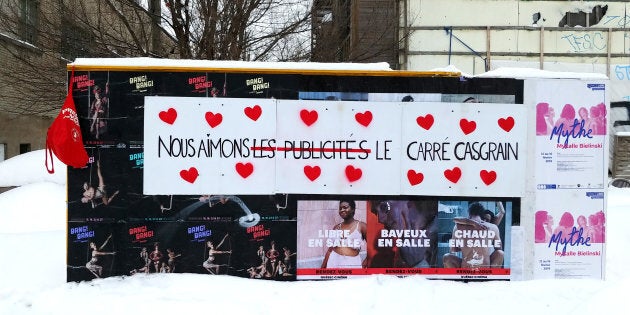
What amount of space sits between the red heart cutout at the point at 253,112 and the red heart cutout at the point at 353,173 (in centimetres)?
88

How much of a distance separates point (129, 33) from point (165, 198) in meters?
8.81

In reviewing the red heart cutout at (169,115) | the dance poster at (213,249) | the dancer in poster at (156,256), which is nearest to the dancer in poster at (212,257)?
the dance poster at (213,249)

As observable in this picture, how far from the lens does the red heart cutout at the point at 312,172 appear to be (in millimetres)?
4625

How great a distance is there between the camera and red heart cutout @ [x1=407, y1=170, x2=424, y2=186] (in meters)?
4.68

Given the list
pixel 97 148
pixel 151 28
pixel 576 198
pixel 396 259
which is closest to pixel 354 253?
pixel 396 259

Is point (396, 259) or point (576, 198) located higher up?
point (576, 198)

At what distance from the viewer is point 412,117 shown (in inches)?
183

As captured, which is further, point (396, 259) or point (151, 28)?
point (151, 28)

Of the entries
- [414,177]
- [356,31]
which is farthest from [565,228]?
[356,31]

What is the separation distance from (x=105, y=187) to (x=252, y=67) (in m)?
1.57

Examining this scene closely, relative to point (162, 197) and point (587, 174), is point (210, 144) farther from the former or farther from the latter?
point (587, 174)

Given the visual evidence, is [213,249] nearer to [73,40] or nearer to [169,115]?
[169,115]

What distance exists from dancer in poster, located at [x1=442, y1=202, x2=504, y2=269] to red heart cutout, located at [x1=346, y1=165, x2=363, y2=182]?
3.15 feet

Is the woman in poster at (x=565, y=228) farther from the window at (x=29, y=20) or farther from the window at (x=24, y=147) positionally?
the window at (x=24, y=147)
